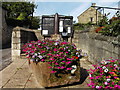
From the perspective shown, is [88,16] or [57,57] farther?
[88,16]

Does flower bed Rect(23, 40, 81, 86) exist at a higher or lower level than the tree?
lower

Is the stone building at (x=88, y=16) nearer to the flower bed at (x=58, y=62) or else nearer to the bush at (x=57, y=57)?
the bush at (x=57, y=57)

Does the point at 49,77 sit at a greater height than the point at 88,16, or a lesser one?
lesser

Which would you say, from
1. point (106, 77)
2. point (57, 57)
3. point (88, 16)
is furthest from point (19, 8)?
point (106, 77)

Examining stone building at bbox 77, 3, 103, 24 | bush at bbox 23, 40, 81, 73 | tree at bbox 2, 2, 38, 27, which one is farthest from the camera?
stone building at bbox 77, 3, 103, 24

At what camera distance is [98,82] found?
2193 millimetres

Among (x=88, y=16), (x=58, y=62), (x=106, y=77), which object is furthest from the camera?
(x=88, y=16)

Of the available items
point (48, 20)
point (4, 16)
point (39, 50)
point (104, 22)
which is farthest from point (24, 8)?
point (39, 50)

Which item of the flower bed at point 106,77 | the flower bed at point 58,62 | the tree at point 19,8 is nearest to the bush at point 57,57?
the flower bed at point 58,62

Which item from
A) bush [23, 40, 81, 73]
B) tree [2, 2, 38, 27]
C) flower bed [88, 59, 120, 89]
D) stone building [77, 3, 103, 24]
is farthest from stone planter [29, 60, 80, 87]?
stone building [77, 3, 103, 24]

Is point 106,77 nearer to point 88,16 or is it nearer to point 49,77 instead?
point 49,77

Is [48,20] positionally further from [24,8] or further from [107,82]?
[24,8]

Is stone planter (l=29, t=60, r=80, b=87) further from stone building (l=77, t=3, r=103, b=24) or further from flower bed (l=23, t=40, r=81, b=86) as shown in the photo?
stone building (l=77, t=3, r=103, b=24)

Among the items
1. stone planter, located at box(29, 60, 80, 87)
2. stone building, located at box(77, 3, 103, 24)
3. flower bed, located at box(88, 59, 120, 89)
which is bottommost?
stone planter, located at box(29, 60, 80, 87)
